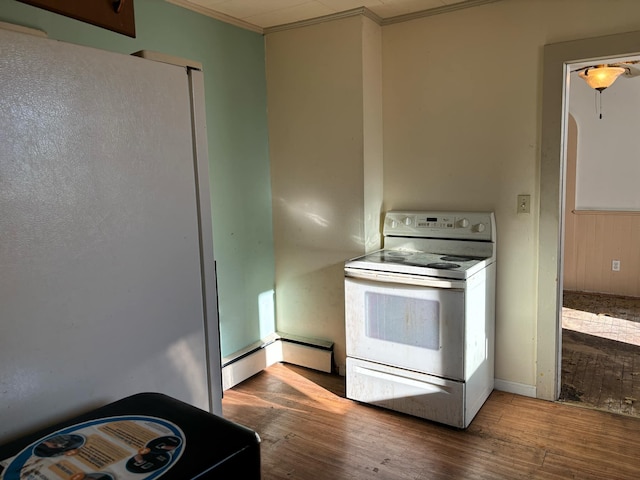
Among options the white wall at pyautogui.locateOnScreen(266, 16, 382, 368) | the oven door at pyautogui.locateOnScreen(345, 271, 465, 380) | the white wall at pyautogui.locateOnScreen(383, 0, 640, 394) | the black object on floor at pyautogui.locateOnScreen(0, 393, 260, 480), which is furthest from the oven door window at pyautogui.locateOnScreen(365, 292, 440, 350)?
the black object on floor at pyautogui.locateOnScreen(0, 393, 260, 480)

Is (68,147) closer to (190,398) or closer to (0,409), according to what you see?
(0,409)

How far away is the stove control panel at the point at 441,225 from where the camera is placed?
9.34 feet


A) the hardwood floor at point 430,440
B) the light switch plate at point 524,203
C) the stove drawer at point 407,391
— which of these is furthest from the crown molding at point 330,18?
the hardwood floor at point 430,440

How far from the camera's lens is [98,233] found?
954 millimetres

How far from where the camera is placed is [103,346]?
98 cm

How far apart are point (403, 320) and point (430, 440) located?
604 mm

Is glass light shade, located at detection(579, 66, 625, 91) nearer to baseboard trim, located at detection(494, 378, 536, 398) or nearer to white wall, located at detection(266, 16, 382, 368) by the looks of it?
white wall, located at detection(266, 16, 382, 368)

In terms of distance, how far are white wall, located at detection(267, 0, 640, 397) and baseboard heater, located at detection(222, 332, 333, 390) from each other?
0.13 meters

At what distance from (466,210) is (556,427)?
4.11 ft

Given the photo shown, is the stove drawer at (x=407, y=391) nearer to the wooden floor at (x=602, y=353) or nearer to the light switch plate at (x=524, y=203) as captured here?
the wooden floor at (x=602, y=353)

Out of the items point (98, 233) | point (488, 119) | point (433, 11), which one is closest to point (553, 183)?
point (488, 119)

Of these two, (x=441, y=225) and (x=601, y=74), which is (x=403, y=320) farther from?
(x=601, y=74)

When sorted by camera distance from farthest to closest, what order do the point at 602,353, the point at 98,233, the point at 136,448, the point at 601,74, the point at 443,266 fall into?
the point at 601,74, the point at 602,353, the point at 443,266, the point at 98,233, the point at 136,448

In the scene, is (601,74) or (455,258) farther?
(601,74)
